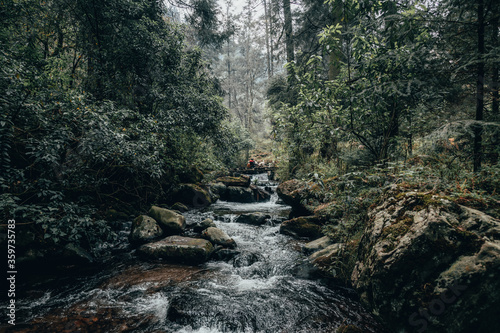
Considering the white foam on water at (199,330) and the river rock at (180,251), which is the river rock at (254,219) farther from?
the white foam on water at (199,330)

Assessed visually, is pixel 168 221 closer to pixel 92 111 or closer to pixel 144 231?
pixel 144 231

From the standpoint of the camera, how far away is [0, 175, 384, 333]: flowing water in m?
3.07

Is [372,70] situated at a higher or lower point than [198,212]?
higher

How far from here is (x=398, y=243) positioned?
7.40ft

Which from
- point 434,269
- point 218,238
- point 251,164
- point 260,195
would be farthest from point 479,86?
point 251,164

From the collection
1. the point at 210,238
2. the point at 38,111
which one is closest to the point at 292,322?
the point at 210,238

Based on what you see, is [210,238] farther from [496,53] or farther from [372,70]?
[496,53]

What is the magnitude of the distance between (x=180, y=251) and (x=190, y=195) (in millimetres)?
5065

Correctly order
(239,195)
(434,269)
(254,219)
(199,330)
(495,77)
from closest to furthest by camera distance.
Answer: (434,269) < (199,330) < (495,77) < (254,219) < (239,195)

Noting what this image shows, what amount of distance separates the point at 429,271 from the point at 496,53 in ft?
9.78

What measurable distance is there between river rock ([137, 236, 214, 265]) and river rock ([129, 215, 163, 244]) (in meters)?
0.53

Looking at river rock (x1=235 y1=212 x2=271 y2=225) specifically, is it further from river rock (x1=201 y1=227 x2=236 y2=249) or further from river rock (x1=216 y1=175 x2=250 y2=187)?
river rock (x1=216 y1=175 x2=250 y2=187)

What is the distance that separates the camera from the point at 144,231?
5.90 m

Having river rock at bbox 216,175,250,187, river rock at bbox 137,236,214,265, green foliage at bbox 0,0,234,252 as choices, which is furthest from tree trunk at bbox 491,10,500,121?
river rock at bbox 216,175,250,187
